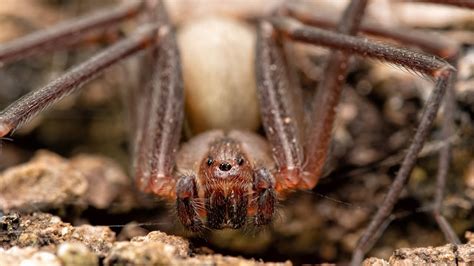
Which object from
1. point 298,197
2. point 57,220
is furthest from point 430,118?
point 57,220

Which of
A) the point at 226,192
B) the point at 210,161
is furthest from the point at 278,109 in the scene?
the point at 226,192

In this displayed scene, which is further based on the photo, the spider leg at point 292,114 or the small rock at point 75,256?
the spider leg at point 292,114

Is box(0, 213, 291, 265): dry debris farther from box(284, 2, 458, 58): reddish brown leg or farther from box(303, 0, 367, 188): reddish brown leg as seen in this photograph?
box(284, 2, 458, 58): reddish brown leg

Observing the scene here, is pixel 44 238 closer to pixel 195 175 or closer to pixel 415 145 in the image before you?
pixel 195 175

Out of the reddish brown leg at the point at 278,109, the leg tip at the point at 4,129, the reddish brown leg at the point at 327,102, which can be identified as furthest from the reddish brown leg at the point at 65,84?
the reddish brown leg at the point at 327,102

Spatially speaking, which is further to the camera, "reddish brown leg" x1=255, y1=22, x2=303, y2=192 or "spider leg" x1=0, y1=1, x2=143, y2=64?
"spider leg" x1=0, y1=1, x2=143, y2=64

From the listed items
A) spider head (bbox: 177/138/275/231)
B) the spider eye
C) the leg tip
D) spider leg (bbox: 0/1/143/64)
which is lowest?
spider head (bbox: 177/138/275/231)

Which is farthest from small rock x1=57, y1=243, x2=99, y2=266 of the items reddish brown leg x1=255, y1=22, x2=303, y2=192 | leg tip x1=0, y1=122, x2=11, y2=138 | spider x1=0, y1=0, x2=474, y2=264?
reddish brown leg x1=255, y1=22, x2=303, y2=192

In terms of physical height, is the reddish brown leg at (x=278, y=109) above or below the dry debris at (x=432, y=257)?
above

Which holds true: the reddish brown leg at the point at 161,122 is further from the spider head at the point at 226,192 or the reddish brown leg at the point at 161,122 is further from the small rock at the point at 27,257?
the small rock at the point at 27,257
